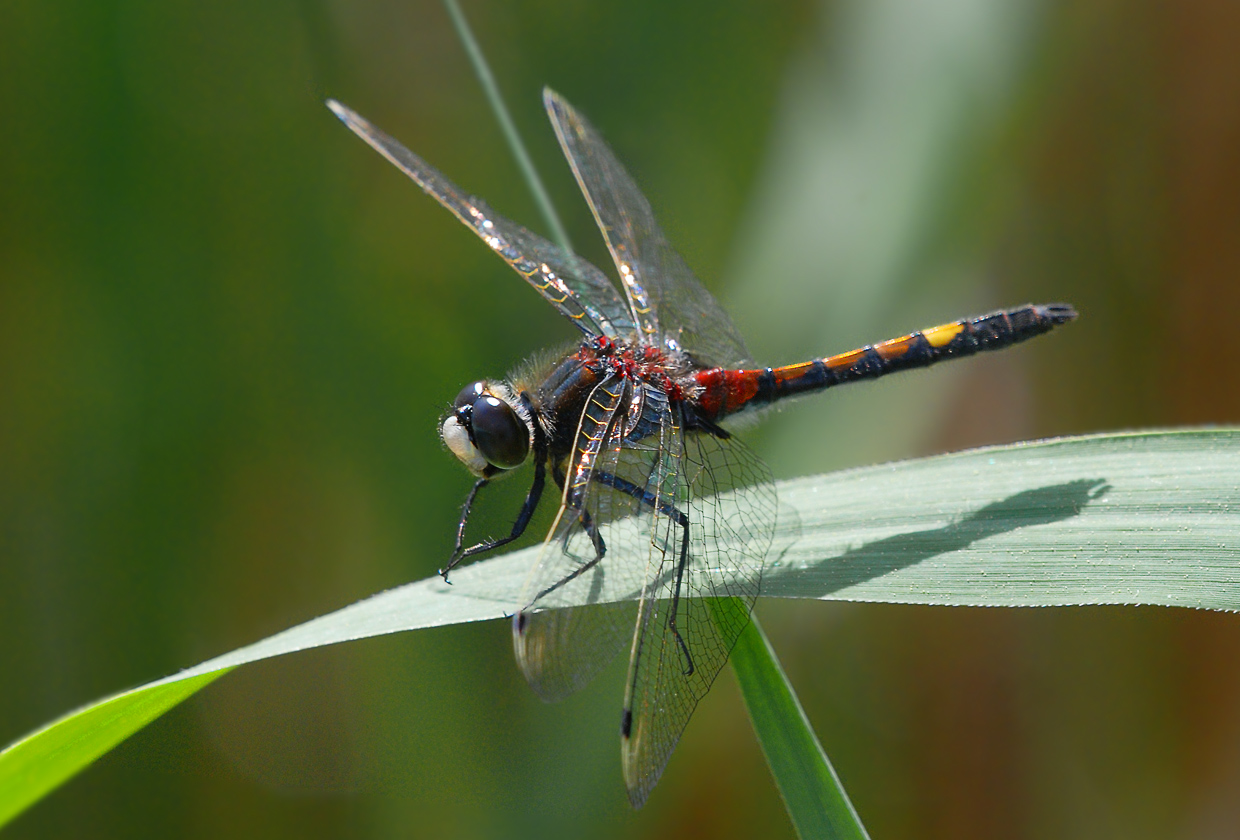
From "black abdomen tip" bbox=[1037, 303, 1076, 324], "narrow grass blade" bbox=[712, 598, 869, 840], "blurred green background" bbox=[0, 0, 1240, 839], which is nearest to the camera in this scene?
"narrow grass blade" bbox=[712, 598, 869, 840]

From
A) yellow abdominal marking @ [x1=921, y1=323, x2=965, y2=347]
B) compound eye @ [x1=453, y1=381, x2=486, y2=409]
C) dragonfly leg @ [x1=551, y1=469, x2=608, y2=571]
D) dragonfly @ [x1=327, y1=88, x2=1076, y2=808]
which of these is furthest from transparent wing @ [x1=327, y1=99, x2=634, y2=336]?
yellow abdominal marking @ [x1=921, y1=323, x2=965, y2=347]

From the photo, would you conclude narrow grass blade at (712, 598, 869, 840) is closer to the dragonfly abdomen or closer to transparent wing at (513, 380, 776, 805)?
transparent wing at (513, 380, 776, 805)

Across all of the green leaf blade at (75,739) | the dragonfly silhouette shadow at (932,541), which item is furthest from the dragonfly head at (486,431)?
the green leaf blade at (75,739)

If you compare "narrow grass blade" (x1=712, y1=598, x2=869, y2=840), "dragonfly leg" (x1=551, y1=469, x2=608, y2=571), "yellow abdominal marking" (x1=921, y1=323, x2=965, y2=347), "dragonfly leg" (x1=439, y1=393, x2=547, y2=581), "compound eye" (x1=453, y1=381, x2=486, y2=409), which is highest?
"compound eye" (x1=453, y1=381, x2=486, y2=409)

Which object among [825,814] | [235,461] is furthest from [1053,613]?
[235,461]

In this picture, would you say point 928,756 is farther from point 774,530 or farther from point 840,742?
point 774,530

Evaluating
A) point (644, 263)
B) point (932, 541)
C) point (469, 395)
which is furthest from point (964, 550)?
point (644, 263)

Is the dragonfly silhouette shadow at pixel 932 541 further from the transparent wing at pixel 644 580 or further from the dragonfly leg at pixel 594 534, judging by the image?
the dragonfly leg at pixel 594 534

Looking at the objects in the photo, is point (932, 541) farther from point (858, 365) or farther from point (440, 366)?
point (440, 366)
